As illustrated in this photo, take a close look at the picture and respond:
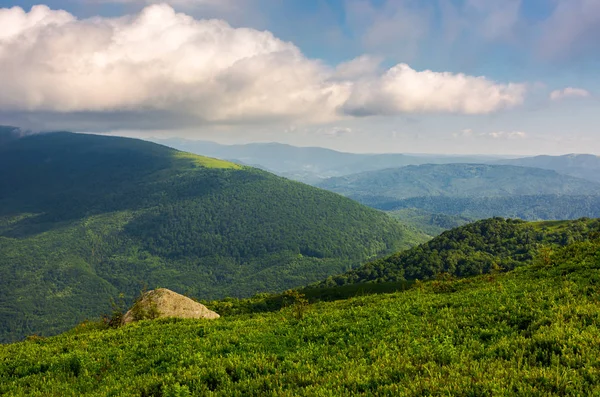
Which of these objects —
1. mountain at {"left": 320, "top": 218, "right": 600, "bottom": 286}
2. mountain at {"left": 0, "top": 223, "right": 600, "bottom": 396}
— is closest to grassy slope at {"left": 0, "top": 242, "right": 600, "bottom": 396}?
mountain at {"left": 0, "top": 223, "right": 600, "bottom": 396}

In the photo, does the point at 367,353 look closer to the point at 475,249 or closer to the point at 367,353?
the point at 367,353

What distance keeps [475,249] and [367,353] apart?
13653 centimetres

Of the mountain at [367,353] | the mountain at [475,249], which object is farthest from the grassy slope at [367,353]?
the mountain at [475,249]

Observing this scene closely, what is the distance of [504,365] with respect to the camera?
11047 millimetres

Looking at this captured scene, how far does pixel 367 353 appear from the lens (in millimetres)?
13969

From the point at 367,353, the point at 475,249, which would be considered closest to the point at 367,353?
the point at 367,353

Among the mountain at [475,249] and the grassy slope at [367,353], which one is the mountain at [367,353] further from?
the mountain at [475,249]

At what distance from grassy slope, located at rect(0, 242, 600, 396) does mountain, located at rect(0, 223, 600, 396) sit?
56 mm

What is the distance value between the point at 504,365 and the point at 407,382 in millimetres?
3610

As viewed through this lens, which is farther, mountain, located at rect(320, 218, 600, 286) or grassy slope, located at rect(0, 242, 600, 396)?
mountain, located at rect(320, 218, 600, 286)

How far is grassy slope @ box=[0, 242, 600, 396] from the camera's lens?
10289mm

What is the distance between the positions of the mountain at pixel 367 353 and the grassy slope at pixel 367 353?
56 mm

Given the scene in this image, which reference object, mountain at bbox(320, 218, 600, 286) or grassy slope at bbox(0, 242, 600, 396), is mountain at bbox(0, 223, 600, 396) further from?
mountain at bbox(320, 218, 600, 286)

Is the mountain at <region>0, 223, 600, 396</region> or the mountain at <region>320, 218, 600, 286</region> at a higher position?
the mountain at <region>0, 223, 600, 396</region>
